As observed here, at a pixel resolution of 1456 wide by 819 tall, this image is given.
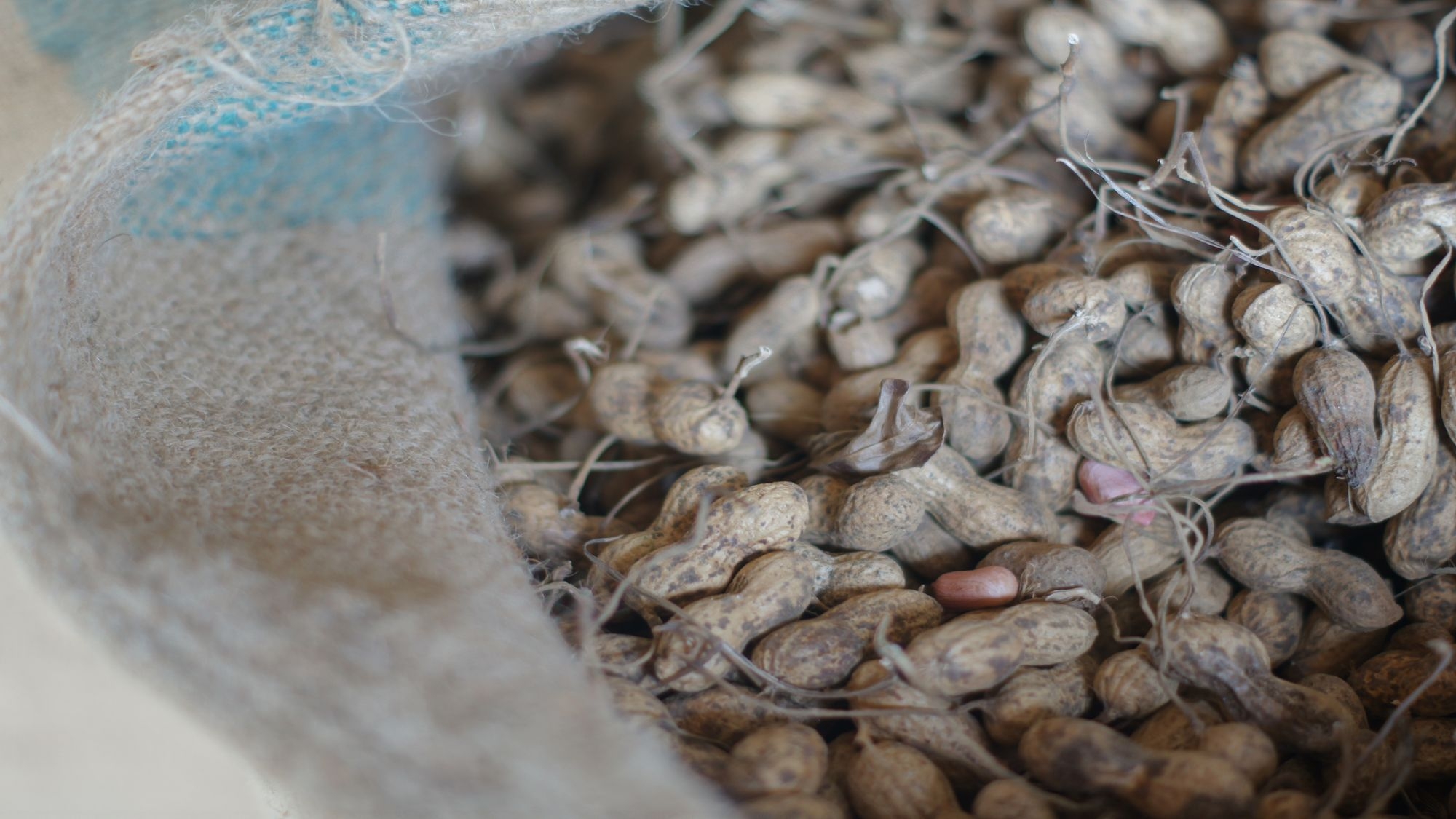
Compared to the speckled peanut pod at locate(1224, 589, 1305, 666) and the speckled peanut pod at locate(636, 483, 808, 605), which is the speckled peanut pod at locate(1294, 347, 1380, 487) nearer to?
the speckled peanut pod at locate(1224, 589, 1305, 666)

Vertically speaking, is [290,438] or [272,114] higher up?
[272,114]

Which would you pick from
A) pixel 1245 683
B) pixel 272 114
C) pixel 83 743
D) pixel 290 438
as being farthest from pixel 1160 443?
pixel 83 743

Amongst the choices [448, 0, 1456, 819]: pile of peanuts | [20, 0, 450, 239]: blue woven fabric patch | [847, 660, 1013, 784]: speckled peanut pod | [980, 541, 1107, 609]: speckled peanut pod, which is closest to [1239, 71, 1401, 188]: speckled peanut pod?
[448, 0, 1456, 819]: pile of peanuts

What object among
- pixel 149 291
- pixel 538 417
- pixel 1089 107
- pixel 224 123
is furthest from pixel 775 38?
pixel 149 291

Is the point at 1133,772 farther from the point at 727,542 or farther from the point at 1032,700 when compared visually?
the point at 727,542

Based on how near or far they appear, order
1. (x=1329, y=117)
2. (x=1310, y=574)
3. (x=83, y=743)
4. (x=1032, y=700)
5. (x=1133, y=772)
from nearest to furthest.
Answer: (x=1133, y=772), (x=1032, y=700), (x=1310, y=574), (x=1329, y=117), (x=83, y=743)

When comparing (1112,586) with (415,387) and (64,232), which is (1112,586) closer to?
(415,387)

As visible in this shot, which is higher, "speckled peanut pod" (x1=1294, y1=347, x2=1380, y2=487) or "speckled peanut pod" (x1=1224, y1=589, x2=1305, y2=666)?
"speckled peanut pod" (x1=1294, y1=347, x2=1380, y2=487)
